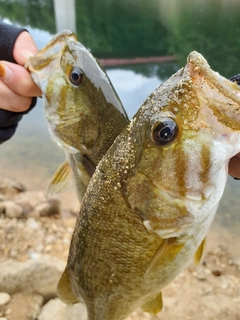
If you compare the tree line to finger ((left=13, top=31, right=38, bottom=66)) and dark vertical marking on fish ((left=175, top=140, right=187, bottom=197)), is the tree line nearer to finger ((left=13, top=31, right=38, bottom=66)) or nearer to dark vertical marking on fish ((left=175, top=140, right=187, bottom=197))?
finger ((left=13, top=31, right=38, bottom=66))

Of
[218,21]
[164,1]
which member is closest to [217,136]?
[218,21]

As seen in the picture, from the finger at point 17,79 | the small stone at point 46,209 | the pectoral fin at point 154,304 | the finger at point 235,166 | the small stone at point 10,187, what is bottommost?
the pectoral fin at point 154,304

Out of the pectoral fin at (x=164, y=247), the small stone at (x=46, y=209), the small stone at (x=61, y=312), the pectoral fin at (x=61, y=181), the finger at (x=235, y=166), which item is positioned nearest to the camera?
the pectoral fin at (x=164, y=247)

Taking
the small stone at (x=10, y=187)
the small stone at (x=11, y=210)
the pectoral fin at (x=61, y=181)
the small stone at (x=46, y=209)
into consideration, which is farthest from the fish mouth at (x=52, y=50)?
the small stone at (x=10, y=187)

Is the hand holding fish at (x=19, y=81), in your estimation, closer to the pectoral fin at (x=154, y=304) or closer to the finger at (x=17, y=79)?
the finger at (x=17, y=79)

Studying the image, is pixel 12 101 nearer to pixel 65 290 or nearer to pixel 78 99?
pixel 78 99

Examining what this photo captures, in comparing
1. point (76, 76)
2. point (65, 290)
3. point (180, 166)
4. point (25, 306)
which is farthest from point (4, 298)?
point (180, 166)
